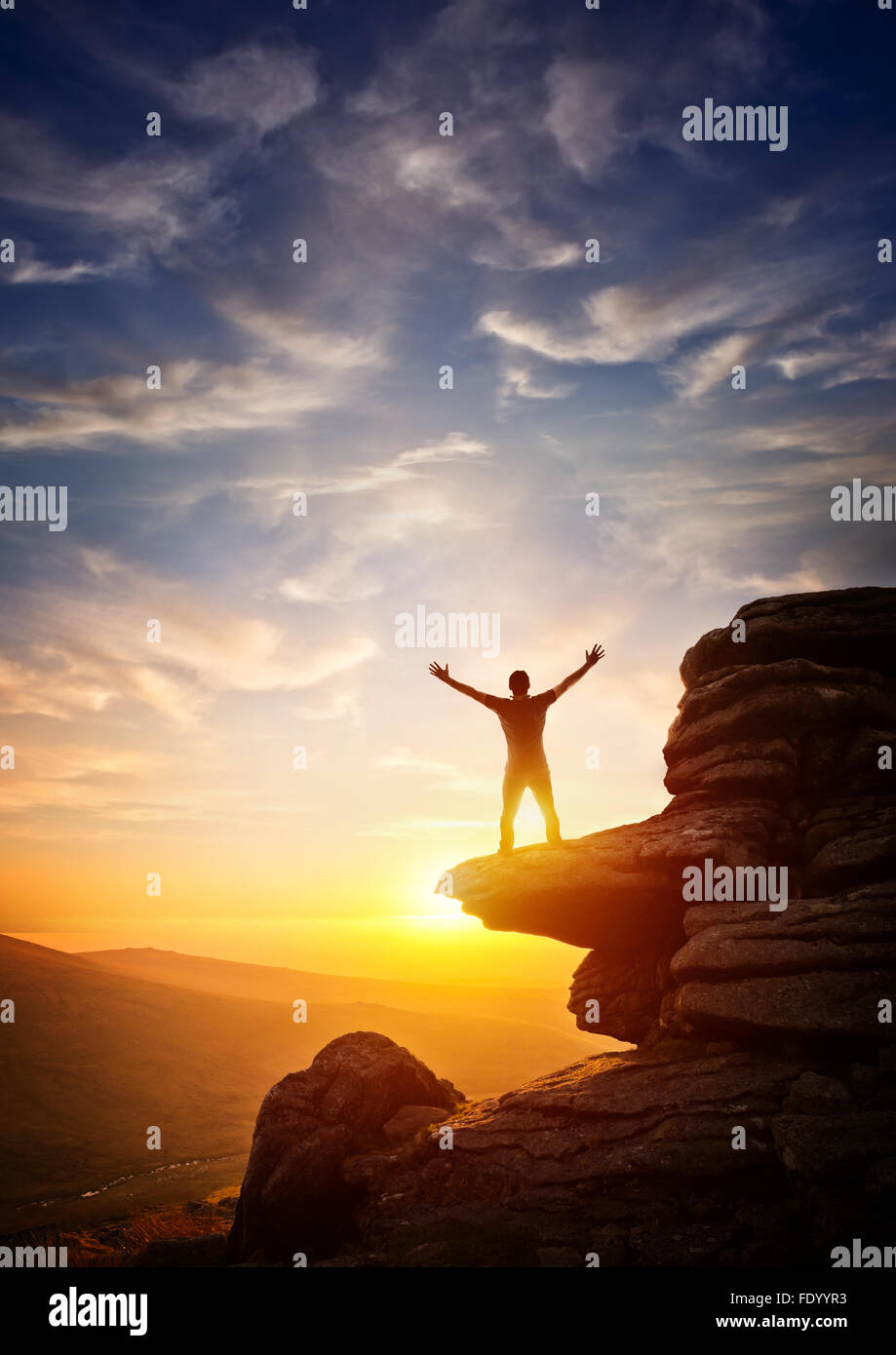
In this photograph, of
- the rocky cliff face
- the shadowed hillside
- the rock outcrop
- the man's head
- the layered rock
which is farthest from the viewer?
the shadowed hillside

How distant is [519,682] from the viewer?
68.0 feet

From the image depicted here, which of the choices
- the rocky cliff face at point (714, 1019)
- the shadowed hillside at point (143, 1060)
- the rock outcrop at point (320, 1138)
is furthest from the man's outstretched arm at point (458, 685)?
the shadowed hillside at point (143, 1060)

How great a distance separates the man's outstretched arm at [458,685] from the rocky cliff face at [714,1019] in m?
5.09

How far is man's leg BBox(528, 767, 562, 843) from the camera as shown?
2108 cm

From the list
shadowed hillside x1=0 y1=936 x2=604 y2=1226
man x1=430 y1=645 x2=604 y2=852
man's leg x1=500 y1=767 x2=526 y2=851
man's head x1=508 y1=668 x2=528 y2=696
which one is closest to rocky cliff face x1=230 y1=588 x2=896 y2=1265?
man's leg x1=500 y1=767 x2=526 y2=851

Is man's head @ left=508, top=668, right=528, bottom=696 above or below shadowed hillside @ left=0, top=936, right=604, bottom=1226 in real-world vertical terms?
above

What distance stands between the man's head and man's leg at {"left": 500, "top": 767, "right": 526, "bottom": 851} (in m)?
2.29

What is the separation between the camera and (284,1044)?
107m

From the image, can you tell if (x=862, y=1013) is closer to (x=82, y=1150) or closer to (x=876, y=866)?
(x=876, y=866)

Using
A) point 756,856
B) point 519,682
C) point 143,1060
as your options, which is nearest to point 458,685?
point 519,682

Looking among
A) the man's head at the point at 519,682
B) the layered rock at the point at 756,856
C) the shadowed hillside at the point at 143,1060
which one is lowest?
the shadowed hillside at the point at 143,1060

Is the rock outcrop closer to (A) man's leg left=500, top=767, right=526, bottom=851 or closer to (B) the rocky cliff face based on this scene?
(B) the rocky cliff face

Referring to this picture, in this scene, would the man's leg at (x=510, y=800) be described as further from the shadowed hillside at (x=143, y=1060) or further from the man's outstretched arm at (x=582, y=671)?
the shadowed hillside at (x=143, y=1060)

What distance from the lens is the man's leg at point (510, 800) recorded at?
69.2ft
